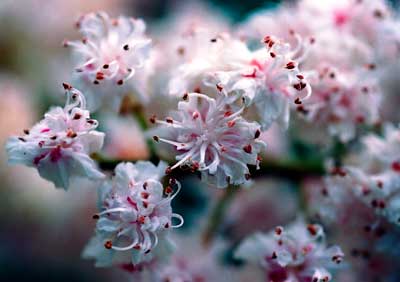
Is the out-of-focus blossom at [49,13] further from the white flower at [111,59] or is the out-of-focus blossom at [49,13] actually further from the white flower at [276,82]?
the white flower at [276,82]

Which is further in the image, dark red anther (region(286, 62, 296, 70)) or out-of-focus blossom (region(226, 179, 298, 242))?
out-of-focus blossom (region(226, 179, 298, 242))

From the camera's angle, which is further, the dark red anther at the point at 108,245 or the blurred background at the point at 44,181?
the blurred background at the point at 44,181

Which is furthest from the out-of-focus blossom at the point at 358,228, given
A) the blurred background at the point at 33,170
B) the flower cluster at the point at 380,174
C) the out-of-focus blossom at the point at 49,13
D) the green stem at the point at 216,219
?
the out-of-focus blossom at the point at 49,13

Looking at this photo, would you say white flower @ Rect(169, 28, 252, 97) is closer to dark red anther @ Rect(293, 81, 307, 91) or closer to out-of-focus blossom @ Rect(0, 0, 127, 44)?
dark red anther @ Rect(293, 81, 307, 91)

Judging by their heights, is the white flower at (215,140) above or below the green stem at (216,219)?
below

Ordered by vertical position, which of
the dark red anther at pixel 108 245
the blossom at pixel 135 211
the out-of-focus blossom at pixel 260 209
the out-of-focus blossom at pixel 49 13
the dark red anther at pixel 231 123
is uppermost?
the out-of-focus blossom at pixel 49 13

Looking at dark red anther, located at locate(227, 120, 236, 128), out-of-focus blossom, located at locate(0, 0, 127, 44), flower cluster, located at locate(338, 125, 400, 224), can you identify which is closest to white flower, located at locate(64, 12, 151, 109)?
dark red anther, located at locate(227, 120, 236, 128)

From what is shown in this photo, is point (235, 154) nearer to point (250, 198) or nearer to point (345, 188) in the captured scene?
point (345, 188)
